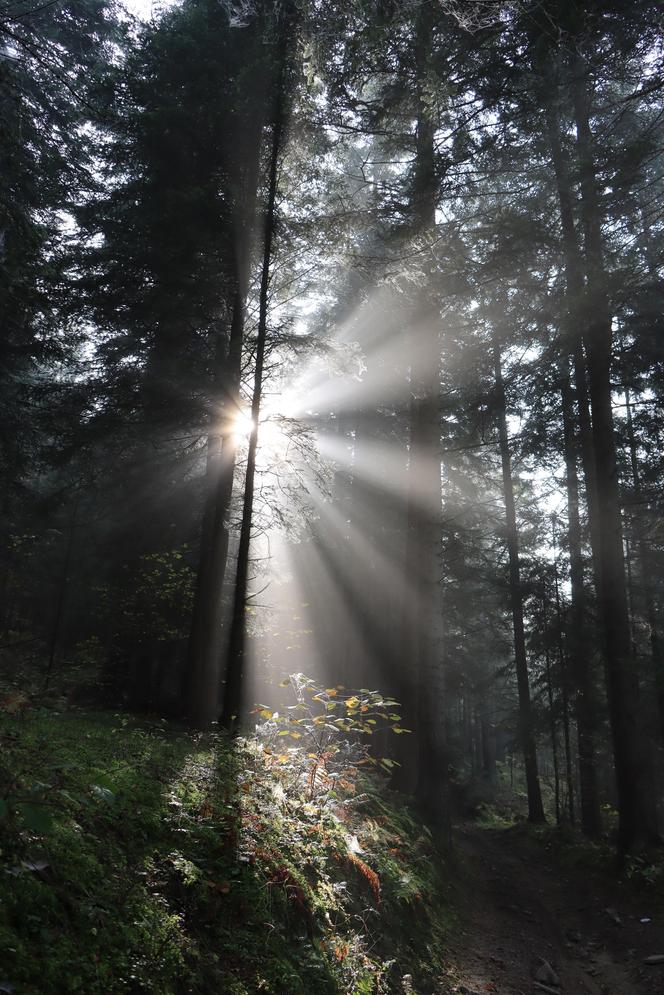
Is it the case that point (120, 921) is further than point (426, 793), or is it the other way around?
point (426, 793)

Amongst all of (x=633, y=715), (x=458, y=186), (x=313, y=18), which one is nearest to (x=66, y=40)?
(x=313, y=18)

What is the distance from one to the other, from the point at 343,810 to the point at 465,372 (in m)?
12.2

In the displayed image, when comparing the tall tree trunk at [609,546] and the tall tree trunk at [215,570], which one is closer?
the tall tree trunk at [609,546]

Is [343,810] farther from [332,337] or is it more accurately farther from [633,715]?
[332,337]

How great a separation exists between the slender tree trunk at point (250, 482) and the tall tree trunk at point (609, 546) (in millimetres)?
4819

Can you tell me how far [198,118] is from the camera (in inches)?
439

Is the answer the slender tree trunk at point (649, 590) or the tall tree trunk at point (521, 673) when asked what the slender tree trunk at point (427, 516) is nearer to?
the slender tree trunk at point (649, 590)

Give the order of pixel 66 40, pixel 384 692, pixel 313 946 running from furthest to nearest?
pixel 384 692 < pixel 66 40 < pixel 313 946

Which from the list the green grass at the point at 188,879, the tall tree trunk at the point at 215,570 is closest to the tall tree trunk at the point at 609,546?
the green grass at the point at 188,879

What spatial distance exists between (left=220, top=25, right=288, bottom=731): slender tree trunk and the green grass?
2.86ft

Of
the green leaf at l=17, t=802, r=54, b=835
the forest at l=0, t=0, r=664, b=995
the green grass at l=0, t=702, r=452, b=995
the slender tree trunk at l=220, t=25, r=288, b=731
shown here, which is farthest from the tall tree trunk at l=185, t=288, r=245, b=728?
the green leaf at l=17, t=802, r=54, b=835

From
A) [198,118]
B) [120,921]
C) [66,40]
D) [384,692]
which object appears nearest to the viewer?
[120,921]

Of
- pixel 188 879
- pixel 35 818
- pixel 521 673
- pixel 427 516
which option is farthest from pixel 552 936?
pixel 521 673

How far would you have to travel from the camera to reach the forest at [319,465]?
4270 millimetres
